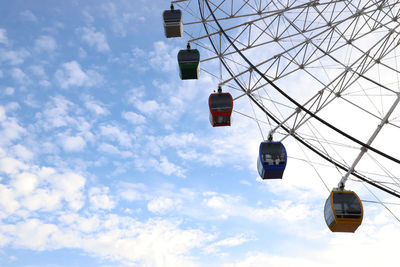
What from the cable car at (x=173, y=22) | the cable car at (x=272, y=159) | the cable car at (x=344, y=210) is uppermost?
the cable car at (x=173, y=22)

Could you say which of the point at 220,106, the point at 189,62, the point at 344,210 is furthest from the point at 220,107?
the point at 344,210

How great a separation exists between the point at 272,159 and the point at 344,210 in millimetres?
3711

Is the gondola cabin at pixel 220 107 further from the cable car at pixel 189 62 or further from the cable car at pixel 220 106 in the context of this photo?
the cable car at pixel 189 62

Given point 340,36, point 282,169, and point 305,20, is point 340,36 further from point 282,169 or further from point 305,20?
point 282,169

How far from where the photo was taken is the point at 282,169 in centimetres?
1595

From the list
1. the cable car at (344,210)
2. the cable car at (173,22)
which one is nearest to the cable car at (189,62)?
the cable car at (173,22)

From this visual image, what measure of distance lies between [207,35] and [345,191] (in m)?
9.56

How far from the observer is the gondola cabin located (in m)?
17.3

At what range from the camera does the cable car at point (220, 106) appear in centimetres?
1733

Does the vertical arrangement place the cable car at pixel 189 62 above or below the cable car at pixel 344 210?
above

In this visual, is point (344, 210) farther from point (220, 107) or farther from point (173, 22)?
point (173, 22)

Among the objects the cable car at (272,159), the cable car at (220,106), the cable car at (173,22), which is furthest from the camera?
the cable car at (173,22)

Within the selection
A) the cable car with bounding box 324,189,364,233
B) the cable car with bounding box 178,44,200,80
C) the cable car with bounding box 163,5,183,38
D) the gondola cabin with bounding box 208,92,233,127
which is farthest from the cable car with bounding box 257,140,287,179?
the cable car with bounding box 163,5,183,38

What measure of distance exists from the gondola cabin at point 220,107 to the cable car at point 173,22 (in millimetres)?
4242
